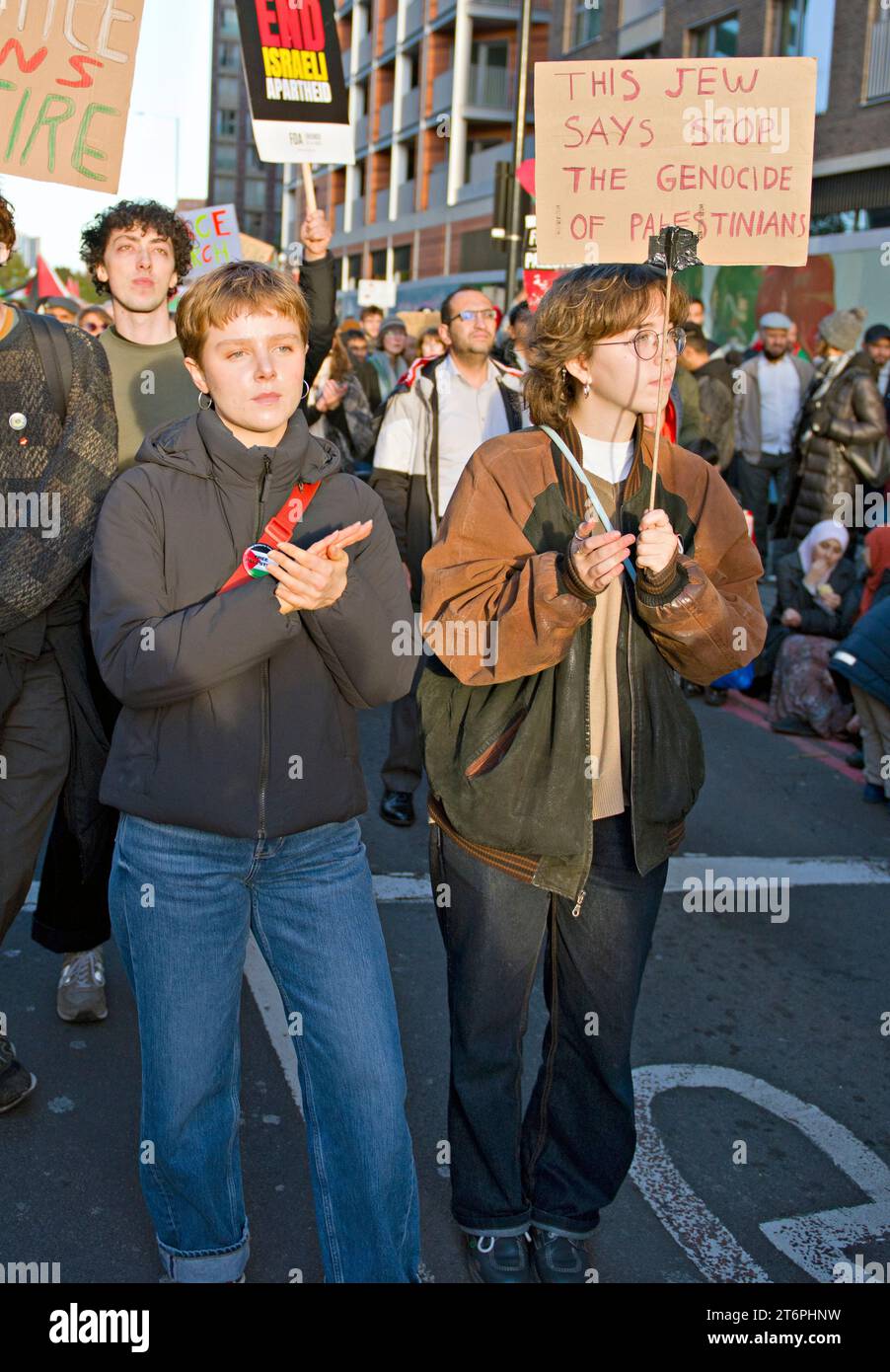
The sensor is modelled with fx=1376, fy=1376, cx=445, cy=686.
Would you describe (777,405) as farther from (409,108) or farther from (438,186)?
(409,108)

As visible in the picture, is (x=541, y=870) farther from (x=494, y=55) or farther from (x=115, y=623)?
(x=494, y=55)

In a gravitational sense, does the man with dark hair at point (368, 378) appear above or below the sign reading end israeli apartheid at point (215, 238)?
below

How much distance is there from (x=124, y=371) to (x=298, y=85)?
172 centimetres

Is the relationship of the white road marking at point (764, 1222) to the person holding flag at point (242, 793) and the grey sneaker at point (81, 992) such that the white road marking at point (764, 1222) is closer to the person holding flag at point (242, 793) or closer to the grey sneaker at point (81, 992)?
the person holding flag at point (242, 793)

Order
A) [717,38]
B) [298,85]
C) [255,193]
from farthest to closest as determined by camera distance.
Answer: [255,193] < [717,38] < [298,85]

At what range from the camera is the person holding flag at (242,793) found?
8.35ft

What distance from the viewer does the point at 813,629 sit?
8.11m

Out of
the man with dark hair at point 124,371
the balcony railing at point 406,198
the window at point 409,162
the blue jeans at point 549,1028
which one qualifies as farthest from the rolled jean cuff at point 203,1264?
the window at point 409,162

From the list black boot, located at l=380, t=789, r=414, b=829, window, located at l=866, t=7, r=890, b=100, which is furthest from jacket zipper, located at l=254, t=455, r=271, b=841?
window, located at l=866, t=7, r=890, b=100

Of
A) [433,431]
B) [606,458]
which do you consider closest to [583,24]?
[433,431]

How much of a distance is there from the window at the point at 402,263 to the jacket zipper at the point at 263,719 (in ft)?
132

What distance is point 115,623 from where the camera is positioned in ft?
8.27

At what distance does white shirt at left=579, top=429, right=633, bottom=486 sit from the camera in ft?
9.49

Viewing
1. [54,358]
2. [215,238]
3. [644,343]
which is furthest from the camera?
[215,238]
